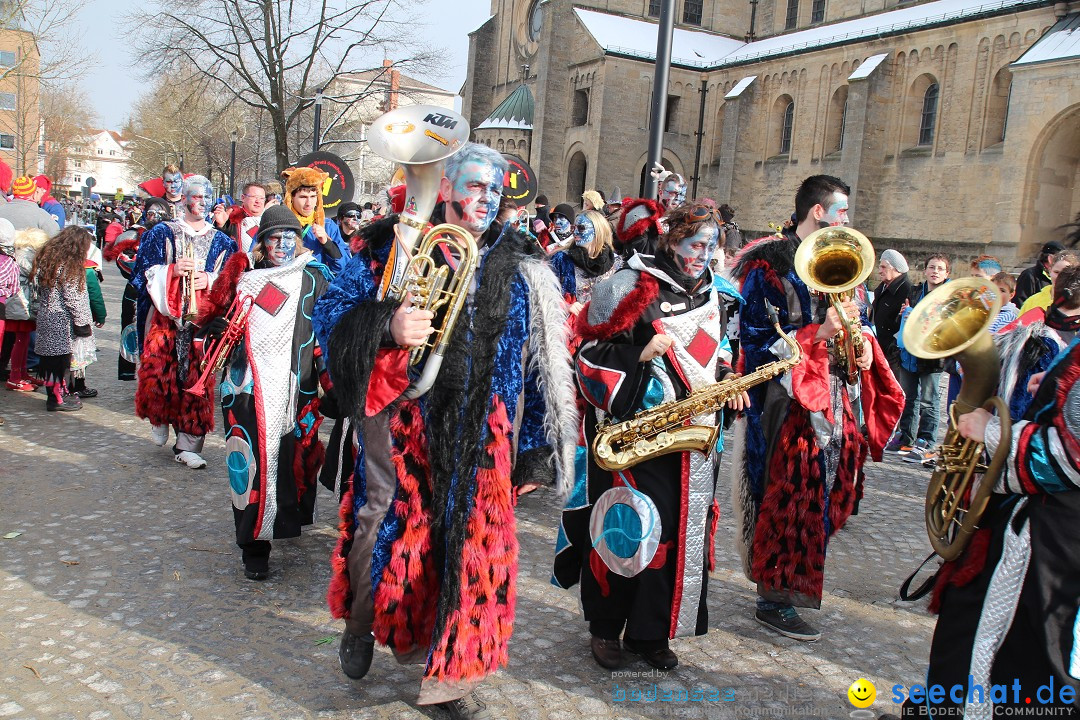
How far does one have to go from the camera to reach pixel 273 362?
471 centimetres

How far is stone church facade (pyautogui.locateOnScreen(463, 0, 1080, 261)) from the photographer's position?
2464 cm

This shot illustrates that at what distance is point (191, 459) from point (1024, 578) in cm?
593

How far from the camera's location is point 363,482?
3.37m

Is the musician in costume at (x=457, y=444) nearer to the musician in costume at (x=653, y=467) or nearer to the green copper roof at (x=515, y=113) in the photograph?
the musician in costume at (x=653, y=467)

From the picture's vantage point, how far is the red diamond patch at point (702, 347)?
3850 millimetres

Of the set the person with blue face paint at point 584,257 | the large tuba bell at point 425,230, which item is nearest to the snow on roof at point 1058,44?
the person with blue face paint at point 584,257

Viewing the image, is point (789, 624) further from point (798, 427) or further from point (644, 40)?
point (644, 40)

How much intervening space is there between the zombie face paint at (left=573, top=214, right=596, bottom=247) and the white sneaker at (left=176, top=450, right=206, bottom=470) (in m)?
3.58

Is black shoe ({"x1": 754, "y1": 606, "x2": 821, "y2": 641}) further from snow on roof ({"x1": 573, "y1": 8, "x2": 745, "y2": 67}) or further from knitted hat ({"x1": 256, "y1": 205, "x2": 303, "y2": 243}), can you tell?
snow on roof ({"x1": 573, "y1": 8, "x2": 745, "y2": 67})

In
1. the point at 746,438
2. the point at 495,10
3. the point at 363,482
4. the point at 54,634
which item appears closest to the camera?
the point at 363,482

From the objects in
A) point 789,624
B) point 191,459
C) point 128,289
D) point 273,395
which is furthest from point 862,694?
point 128,289

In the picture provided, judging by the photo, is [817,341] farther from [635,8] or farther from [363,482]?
[635,8]

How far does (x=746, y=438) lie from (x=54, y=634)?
3.49 metres

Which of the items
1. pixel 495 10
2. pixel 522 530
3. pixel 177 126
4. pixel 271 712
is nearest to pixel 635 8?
pixel 495 10
